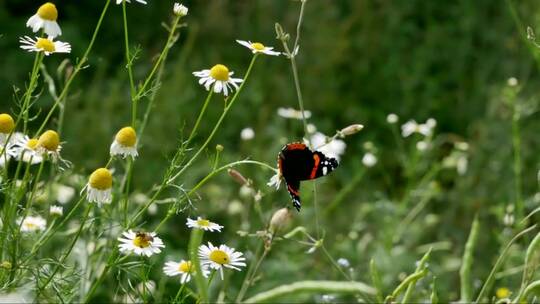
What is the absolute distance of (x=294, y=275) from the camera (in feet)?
8.88

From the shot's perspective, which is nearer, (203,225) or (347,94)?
(203,225)

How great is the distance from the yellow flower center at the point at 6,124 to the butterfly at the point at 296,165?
45cm

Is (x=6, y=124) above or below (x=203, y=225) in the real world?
above

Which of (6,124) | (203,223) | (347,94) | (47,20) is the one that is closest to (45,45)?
(47,20)

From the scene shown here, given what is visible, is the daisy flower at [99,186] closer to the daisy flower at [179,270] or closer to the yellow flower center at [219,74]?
the daisy flower at [179,270]

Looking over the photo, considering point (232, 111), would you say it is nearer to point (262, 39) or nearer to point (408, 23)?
point (262, 39)

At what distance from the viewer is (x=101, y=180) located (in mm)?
1448

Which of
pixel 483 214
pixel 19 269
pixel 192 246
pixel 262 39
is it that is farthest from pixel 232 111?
pixel 192 246

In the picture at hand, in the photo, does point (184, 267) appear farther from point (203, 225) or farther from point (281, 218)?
point (281, 218)

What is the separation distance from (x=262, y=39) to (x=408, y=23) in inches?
30.8

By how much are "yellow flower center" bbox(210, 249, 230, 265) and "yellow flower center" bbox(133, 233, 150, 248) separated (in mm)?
115

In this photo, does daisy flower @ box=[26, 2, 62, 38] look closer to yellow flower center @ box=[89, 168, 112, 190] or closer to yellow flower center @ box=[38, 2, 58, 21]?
yellow flower center @ box=[38, 2, 58, 21]

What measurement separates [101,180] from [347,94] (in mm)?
3119

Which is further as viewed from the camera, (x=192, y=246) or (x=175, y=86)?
Answer: (x=175, y=86)
